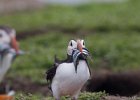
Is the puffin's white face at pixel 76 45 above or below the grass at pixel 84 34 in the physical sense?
below

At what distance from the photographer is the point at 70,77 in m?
6.89

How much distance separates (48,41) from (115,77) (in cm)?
326

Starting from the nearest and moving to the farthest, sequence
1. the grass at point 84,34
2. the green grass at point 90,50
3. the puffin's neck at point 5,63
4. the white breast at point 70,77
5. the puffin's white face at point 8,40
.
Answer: the white breast at point 70,77
the puffin's neck at point 5,63
the puffin's white face at point 8,40
the green grass at point 90,50
the grass at point 84,34

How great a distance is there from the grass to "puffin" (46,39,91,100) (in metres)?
2.47

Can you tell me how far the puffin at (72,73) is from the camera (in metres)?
6.88

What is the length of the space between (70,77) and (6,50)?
4.21 m

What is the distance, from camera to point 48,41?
1432cm

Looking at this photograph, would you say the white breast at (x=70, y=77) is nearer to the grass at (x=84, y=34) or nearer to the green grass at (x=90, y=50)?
the grass at (x=84, y=34)

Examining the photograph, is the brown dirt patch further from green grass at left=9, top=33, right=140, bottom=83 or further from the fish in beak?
the fish in beak

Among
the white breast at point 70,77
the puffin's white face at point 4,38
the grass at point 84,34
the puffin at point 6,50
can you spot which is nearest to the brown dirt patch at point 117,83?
the grass at point 84,34

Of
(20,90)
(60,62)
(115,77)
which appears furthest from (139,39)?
(60,62)

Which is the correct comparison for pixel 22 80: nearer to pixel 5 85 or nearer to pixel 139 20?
pixel 5 85

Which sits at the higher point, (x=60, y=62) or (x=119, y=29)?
(x=119, y=29)

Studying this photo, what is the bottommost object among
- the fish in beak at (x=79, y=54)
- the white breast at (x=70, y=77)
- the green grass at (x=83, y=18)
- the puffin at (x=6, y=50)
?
the white breast at (x=70, y=77)
